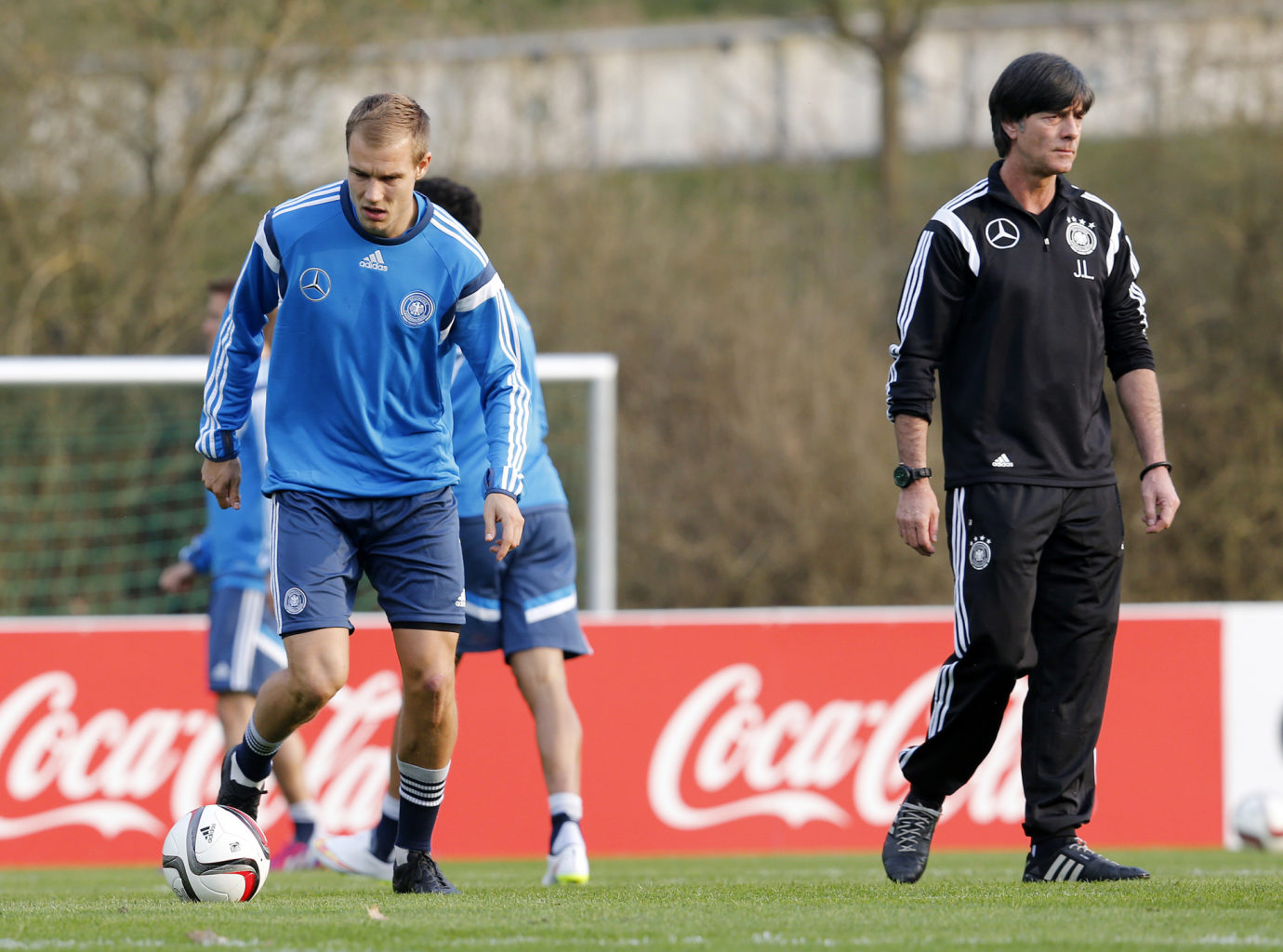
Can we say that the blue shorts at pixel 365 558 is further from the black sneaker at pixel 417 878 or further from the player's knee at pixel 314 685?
the black sneaker at pixel 417 878

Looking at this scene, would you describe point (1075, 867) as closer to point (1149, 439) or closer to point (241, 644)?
point (1149, 439)

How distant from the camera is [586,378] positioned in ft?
35.2

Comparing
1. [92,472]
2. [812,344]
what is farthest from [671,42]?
[92,472]

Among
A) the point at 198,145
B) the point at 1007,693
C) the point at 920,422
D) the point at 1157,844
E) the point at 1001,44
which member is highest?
the point at 1001,44

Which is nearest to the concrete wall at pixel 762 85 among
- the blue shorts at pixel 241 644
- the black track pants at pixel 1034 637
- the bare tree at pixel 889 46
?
the bare tree at pixel 889 46

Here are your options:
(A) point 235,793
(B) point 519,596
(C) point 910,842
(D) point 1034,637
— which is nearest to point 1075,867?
(C) point 910,842

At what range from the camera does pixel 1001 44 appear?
2345 centimetres

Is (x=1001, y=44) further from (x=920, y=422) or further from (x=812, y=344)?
(x=920, y=422)

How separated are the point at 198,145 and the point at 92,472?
4.62 metres

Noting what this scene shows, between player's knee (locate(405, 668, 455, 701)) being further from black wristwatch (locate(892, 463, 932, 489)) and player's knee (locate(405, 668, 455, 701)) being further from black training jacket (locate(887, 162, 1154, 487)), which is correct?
black training jacket (locate(887, 162, 1154, 487))

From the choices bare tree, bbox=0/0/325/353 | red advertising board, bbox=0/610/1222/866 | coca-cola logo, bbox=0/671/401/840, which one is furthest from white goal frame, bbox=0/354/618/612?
bare tree, bbox=0/0/325/353

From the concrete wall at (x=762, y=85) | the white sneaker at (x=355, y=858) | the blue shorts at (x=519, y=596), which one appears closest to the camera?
the blue shorts at (x=519, y=596)

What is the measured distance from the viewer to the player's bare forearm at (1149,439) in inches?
201

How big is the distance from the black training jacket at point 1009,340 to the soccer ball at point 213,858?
2293 millimetres
